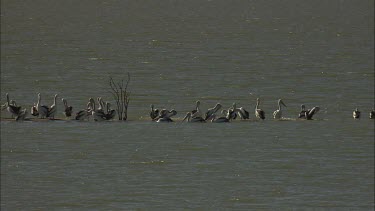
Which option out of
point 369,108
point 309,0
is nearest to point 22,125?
point 369,108

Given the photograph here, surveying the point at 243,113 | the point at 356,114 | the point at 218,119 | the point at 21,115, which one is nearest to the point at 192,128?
the point at 218,119

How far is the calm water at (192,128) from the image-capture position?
2362 centimetres

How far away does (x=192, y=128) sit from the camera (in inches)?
1214

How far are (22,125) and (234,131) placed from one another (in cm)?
491

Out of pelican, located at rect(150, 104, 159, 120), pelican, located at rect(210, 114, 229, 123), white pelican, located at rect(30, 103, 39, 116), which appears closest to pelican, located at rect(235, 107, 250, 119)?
pelican, located at rect(210, 114, 229, 123)

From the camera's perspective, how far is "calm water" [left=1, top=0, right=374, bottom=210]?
23625mm

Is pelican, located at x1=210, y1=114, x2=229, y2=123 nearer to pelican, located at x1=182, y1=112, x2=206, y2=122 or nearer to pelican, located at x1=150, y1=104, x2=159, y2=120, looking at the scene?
pelican, located at x1=182, y1=112, x2=206, y2=122

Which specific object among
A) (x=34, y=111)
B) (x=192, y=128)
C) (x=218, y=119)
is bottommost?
(x=192, y=128)

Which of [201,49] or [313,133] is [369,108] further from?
[201,49]

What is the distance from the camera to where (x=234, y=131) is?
30469mm

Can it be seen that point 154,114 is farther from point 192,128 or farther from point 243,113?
point 243,113

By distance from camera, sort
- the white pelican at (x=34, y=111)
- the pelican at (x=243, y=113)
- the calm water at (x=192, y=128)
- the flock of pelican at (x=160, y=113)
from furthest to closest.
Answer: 1. the white pelican at (x=34, y=111)
2. the pelican at (x=243, y=113)
3. the flock of pelican at (x=160, y=113)
4. the calm water at (x=192, y=128)

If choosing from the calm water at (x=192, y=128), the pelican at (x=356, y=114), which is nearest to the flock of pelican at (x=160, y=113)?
the pelican at (x=356, y=114)

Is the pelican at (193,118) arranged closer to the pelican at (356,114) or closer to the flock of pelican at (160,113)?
the flock of pelican at (160,113)
